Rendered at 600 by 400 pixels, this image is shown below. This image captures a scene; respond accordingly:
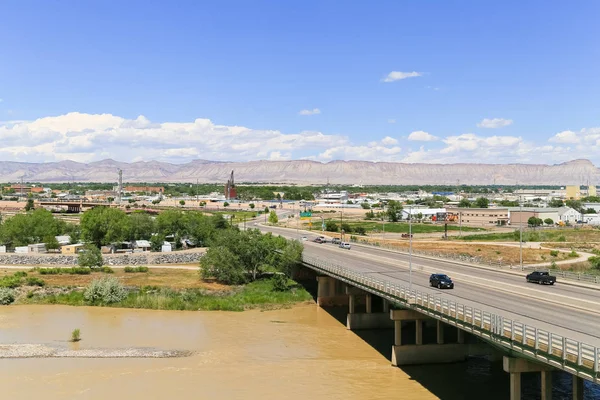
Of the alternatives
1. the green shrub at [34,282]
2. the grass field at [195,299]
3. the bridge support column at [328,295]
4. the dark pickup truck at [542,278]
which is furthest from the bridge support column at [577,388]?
the green shrub at [34,282]

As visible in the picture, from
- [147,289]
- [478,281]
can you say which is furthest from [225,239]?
[478,281]

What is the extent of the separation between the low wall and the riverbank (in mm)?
8980

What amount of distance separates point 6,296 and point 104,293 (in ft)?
33.8

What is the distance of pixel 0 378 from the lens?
3609 centimetres

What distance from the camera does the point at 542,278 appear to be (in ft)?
144

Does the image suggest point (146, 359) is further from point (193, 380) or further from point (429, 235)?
point (429, 235)

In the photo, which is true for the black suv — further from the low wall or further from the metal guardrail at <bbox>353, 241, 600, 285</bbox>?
the low wall

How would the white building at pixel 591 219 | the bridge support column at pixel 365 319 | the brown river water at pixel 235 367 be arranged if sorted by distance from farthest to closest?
the white building at pixel 591 219 → the bridge support column at pixel 365 319 → the brown river water at pixel 235 367

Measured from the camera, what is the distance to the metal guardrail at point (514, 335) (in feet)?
69.6

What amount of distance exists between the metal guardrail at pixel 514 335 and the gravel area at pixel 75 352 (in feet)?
54.5

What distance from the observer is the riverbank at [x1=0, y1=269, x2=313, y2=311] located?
59.3 m

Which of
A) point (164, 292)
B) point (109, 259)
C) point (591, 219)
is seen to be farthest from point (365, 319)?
point (591, 219)

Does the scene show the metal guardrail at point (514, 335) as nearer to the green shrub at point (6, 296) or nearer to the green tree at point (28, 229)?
the green shrub at point (6, 296)

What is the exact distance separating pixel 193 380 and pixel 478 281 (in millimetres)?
23355
